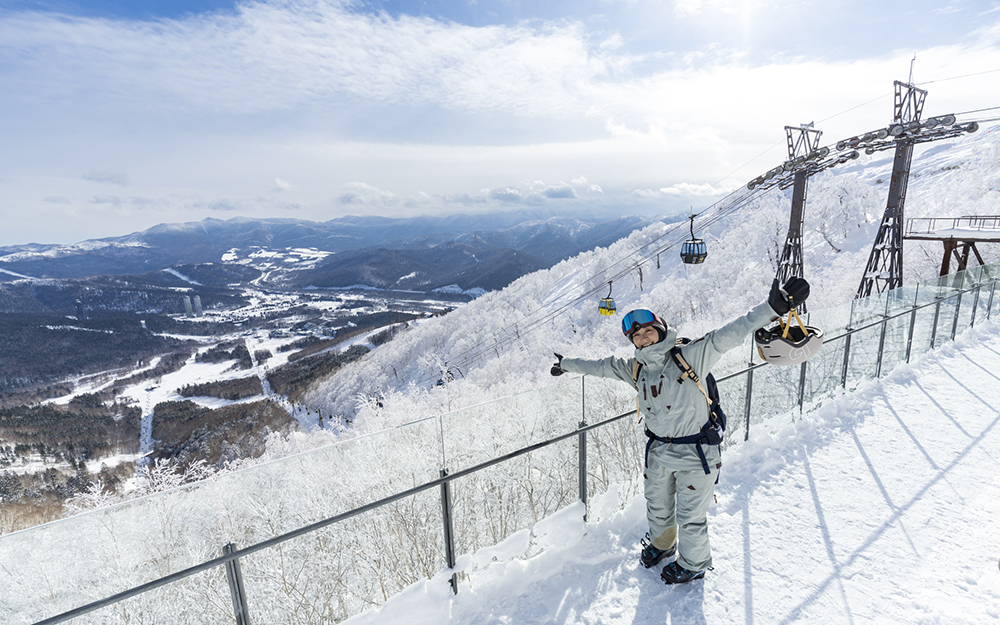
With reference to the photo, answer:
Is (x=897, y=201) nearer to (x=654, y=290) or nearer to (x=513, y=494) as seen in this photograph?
(x=513, y=494)

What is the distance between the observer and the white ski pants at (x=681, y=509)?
364cm

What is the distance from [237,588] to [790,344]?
4239 mm

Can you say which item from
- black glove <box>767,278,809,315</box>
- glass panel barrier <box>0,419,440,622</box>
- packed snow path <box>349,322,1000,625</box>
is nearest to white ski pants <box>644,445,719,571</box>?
packed snow path <box>349,322,1000,625</box>

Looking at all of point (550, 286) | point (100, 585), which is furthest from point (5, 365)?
point (100, 585)

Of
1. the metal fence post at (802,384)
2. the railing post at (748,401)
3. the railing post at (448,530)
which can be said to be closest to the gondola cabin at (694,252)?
the metal fence post at (802,384)

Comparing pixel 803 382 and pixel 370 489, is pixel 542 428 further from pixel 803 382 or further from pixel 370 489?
pixel 803 382

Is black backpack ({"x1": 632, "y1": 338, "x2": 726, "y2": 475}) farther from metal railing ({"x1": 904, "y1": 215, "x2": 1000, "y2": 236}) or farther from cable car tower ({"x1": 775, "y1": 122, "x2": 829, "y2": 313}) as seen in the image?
metal railing ({"x1": 904, "y1": 215, "x2": 1000, "y2": 236})

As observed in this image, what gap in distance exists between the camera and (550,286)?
96250 millimetres

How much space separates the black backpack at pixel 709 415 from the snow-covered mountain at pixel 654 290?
889 inches

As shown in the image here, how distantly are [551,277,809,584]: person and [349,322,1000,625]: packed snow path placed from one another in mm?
302

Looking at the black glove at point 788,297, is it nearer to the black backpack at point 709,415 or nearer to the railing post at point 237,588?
the black backpack at point 709,415

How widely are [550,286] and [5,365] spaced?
23023cm

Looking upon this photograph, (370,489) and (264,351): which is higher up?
(370,489)

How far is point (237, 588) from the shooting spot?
313 centimetres
